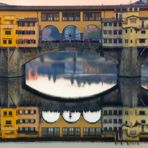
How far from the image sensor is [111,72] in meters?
59.8

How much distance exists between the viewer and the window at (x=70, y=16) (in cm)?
5053

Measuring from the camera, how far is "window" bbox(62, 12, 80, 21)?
50531mm

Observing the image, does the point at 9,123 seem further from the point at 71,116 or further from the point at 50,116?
the point at 71,116

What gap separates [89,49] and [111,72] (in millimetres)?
11380

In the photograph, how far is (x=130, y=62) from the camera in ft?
155

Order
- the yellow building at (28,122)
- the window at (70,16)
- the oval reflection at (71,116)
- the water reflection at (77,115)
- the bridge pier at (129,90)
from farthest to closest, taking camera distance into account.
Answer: the window at (70,16)
the bridge pier at (129,90)
the oval reflection at (71,116)
the yellow building at (28,122)
the water reflection at (77,115)

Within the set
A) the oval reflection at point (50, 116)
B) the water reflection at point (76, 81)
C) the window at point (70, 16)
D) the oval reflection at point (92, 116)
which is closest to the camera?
the oval reflection at point (92, 116)

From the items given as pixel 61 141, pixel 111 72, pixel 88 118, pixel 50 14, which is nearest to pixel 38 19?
pixel 50 14

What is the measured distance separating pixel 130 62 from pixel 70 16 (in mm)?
8369

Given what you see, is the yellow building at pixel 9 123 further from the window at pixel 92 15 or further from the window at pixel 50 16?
the window at pixel 92 15

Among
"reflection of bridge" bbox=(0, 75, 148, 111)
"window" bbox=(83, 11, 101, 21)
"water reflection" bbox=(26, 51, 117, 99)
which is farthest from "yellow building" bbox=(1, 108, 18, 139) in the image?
"window" bbox=(83, 11, 101, 21)

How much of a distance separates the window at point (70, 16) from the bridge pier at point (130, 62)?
6.37 meters

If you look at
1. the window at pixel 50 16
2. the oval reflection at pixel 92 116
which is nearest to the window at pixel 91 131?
the oval reflection at pixel 92 116

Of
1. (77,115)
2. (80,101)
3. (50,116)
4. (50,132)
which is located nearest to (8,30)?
(80,101)
